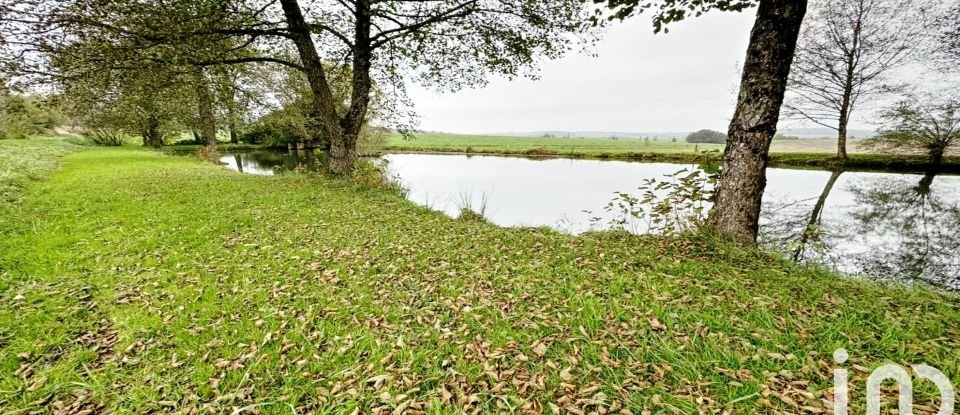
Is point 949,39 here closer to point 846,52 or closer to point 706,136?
point 846,52

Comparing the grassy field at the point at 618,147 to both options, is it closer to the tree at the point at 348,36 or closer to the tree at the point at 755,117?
the tree at the point at 348,36

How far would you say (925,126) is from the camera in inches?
685

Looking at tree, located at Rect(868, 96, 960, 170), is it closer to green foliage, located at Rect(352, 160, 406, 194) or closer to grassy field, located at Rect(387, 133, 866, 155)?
grassy field, located at Rect(387, 133, 866, 155)

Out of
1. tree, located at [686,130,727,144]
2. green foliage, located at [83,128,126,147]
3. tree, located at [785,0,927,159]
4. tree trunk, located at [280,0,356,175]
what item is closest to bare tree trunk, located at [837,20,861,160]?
tree, located at [785,0,927,159]

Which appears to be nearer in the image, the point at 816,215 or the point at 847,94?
the point at 816,215

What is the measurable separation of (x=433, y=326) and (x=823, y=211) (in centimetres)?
1170

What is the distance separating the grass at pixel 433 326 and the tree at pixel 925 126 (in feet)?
70.3

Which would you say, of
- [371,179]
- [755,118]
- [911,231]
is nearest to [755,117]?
[755,118]

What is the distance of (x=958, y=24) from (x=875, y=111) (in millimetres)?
4974

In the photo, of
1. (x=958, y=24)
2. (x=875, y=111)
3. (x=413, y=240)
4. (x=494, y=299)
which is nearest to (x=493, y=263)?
(x=494, y=299)

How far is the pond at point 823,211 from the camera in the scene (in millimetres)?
5992

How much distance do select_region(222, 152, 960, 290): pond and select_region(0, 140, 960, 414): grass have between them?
2219mm

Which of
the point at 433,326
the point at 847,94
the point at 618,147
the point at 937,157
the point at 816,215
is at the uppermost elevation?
the point at 847,94

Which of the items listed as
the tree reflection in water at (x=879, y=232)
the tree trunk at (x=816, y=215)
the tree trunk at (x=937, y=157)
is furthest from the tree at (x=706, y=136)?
the tree reflection in water at (x=879, y=232)
